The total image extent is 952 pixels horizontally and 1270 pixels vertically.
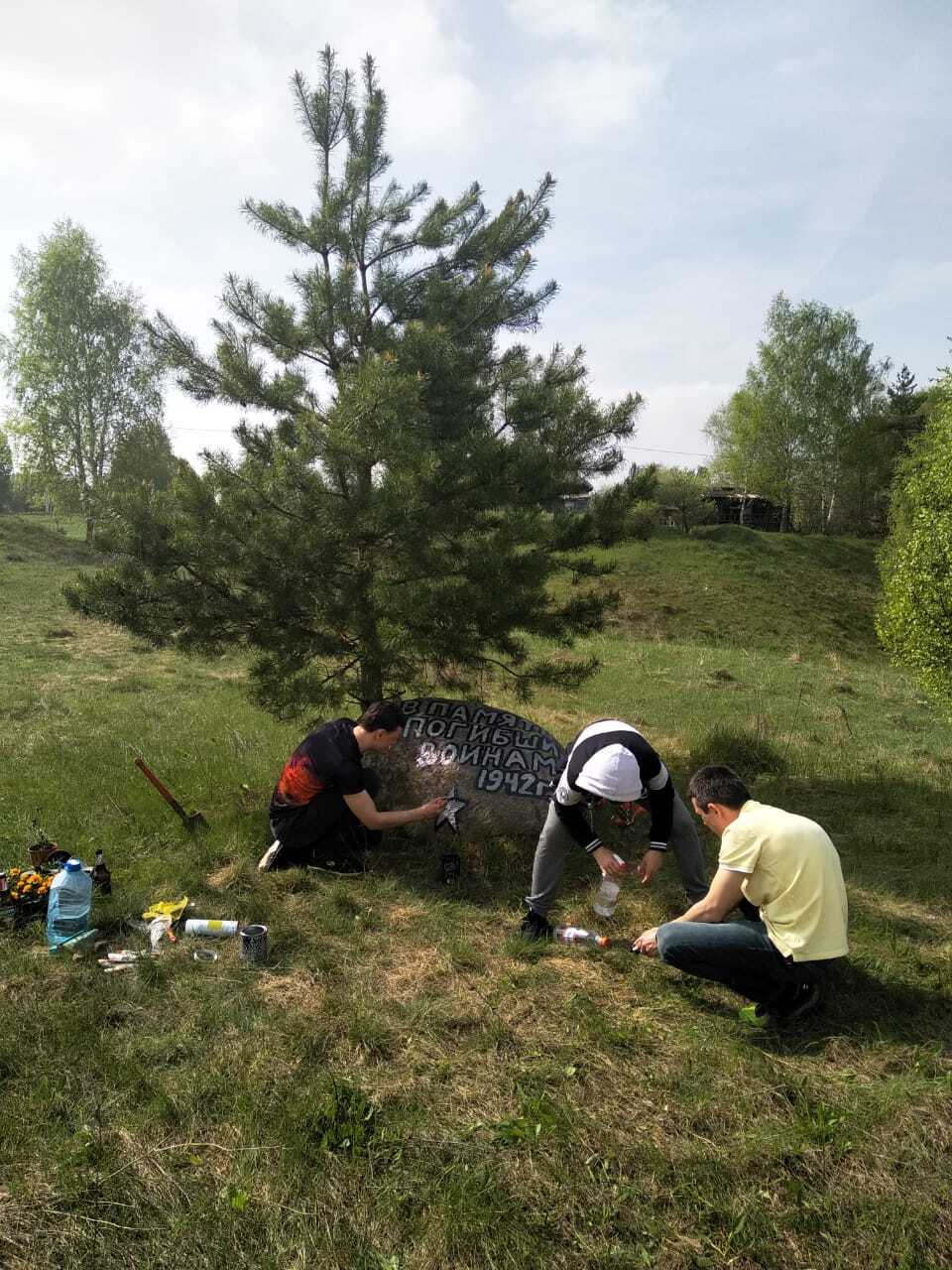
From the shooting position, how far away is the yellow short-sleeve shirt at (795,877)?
3846mm

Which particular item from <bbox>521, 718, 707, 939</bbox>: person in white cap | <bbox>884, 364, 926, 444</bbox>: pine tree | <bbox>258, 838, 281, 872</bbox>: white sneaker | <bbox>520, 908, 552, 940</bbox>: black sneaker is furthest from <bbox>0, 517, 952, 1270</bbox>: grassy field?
<bbox>884, 364, 926, 444</bbox>: pine tree

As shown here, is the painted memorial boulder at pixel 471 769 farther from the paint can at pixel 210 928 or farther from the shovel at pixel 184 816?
the paint can at pixel 210 928

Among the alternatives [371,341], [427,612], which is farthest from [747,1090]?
[371,341]

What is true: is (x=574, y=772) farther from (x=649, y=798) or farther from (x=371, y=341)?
(x=371, y=341)

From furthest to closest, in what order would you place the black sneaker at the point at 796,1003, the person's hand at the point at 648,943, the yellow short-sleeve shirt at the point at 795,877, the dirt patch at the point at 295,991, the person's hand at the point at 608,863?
the person's hand at the point at 608,863 < the person's hand at the point at 648,943 < the dirt patch at the point at 295,991 < the black sneaker at the point at 796,1003 < the yellow short-sleeve shirt at the point at 795,877

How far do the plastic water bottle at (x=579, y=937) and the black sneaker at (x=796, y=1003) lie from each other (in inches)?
44.9

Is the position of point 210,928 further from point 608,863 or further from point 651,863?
point 651,863

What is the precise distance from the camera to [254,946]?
14.9 feet

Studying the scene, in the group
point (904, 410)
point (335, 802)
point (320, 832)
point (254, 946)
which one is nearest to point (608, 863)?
point (254, 946)

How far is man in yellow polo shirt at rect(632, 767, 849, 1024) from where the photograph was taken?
3854 millimetres

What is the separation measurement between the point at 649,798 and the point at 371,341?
557cm

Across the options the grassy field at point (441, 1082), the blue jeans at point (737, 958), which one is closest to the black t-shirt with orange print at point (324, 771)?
the grassy field at point (441, 1082)

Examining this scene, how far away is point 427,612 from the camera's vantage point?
6746mm

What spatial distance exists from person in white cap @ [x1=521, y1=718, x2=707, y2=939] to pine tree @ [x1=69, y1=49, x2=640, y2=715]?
244cm
